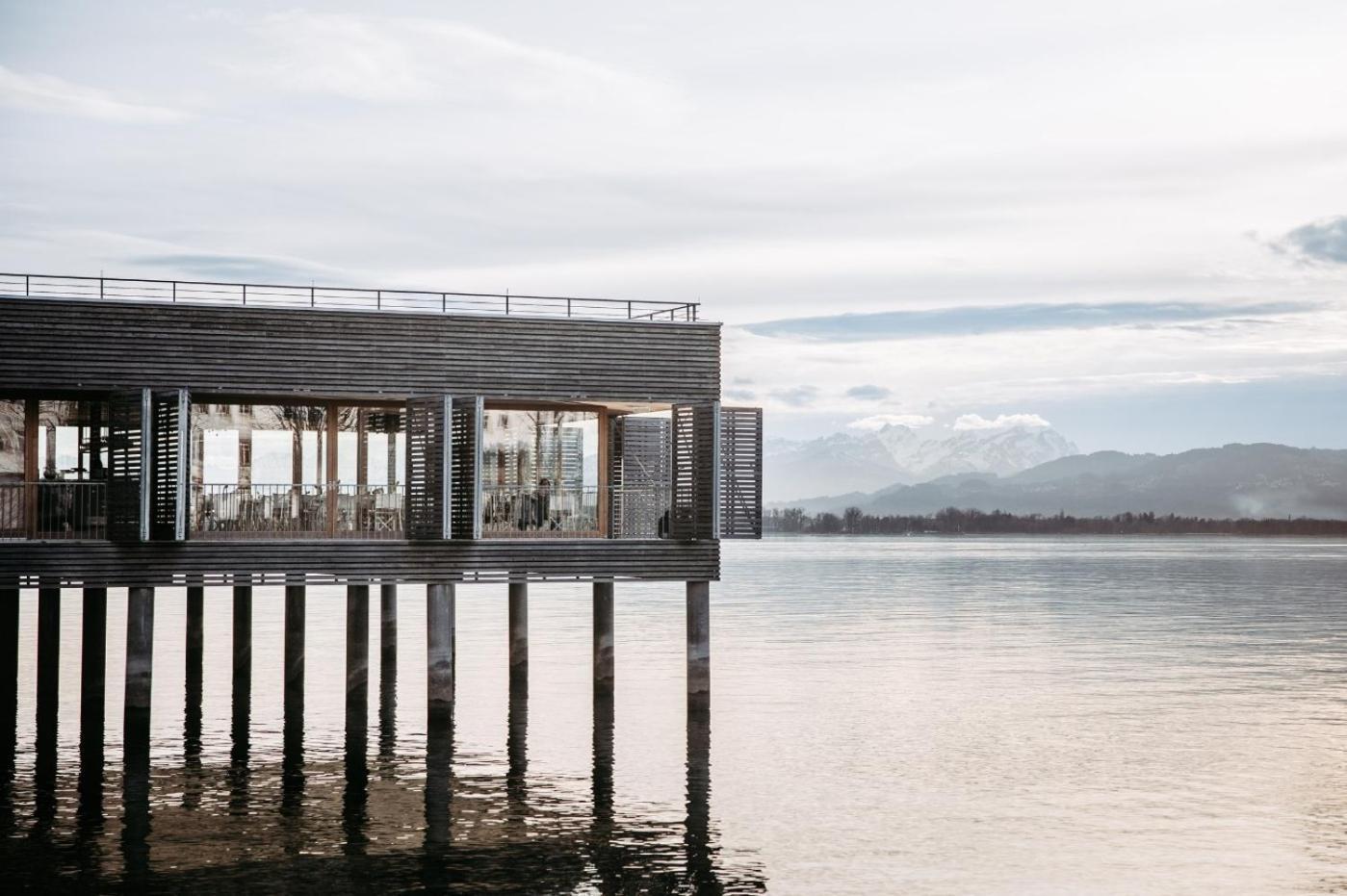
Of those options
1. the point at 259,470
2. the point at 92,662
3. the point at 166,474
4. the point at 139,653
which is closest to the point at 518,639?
the point at 92,662

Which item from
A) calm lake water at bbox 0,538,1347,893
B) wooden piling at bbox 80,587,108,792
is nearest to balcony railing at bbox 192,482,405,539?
calm lake water at bbox 0,538,1347,893

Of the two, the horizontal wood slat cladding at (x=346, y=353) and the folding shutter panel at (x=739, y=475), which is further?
the folding shutter panel at (x=739, y=475)

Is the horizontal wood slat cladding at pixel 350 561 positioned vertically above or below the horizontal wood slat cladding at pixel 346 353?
below

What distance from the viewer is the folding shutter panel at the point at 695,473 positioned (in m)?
36.6

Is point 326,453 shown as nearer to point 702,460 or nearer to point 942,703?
point 702,460

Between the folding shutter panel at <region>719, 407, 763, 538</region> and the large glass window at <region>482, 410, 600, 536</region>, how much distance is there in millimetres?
2902

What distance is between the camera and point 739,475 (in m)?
38.1

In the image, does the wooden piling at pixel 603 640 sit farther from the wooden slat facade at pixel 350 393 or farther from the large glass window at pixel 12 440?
the large glass window at pixel 12 440

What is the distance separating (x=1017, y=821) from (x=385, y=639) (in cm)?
2539

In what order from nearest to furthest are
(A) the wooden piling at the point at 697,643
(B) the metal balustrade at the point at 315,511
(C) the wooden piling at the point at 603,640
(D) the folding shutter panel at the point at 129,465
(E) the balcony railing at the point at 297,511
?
1. (D) the folding shutter panel at the point at 129,465
2. (B) the metal balustrade at the point at 315,511
3. (E) the balcony railing at the point at 297,511
4. (A) the wooden piling at the point at 697,643
5. (C) the wooden piling at the point at 603,640

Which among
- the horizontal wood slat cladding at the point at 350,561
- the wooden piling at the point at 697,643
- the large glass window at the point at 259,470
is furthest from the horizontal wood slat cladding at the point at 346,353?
the wooden piling at the point at 697,643

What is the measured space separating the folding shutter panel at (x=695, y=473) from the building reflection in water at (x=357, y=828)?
16.2 ft

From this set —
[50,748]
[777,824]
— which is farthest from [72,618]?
[777,824]

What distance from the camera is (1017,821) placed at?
30.3 meters
